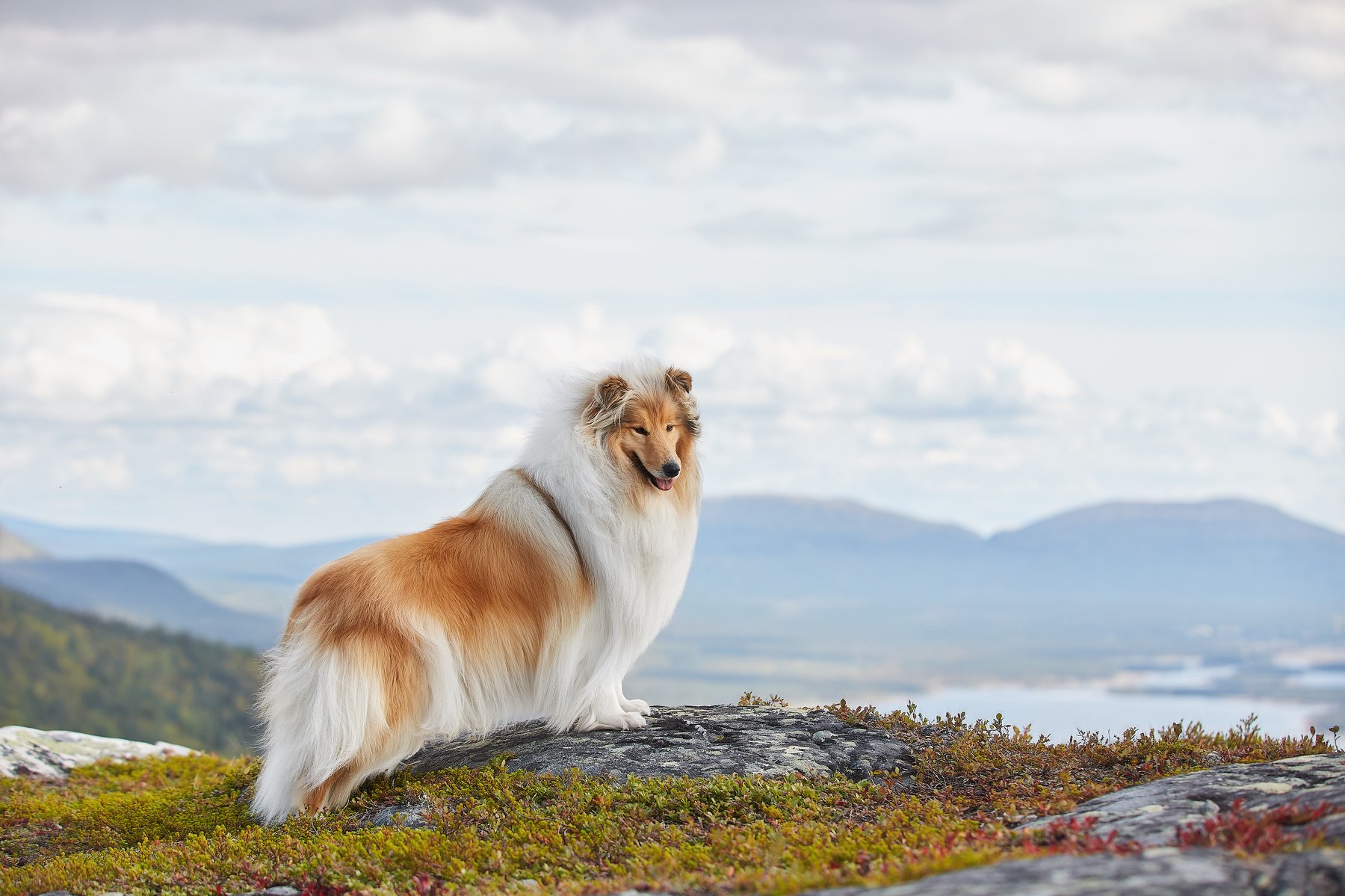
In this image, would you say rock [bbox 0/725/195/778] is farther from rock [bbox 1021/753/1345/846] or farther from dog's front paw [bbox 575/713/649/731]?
rock [bbox 1021/753/1345/846]

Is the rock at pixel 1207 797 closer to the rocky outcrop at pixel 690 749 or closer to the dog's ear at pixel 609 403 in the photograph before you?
the rocky outcrop at pixel 690 749

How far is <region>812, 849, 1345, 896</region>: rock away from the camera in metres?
5.17

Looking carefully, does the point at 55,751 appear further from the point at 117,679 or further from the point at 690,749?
the point at 117,679

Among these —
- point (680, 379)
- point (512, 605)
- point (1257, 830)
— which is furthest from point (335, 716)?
point (1257, 830)

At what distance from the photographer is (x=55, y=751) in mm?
15156

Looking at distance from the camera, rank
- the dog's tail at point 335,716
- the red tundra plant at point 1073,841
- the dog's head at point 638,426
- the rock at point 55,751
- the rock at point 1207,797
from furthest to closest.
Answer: the rock at point 55,751, the dog's head at point 638,426, the dog's tail at point 335,716, the rock at point 1207,797, the red tundra plant at point 1073,841

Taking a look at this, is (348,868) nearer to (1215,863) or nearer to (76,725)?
(1215,863)

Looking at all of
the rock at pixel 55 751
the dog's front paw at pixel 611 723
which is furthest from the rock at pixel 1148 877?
the rock at pixel 55 751

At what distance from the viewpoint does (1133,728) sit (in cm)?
1027

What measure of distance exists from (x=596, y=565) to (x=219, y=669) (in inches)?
5421

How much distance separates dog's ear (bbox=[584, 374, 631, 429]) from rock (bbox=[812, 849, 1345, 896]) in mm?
4977

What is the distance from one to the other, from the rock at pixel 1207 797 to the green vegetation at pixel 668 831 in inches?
12.8

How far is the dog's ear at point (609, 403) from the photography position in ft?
33.2

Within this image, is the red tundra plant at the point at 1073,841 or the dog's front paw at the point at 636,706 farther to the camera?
the dog's front paw at the point at 636,706
